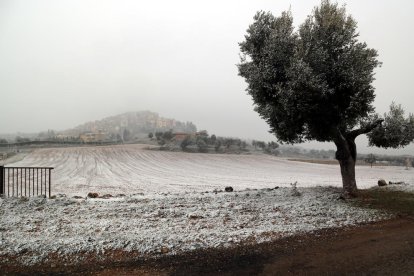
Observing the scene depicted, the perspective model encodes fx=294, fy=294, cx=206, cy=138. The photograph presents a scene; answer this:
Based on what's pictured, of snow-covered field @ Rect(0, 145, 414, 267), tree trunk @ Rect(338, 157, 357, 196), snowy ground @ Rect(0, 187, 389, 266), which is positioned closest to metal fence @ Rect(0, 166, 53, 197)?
snow-covered field @ Rect(0, 145, 414, 267)

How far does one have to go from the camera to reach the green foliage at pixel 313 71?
15.1 m

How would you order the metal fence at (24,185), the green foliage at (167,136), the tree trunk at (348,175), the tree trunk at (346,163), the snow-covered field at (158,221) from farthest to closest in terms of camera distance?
the green foliage at (167,136) < the metal fence at (24,185) < the tree trunk at (348,175) < the tree trunk at (346,163) < the snow-covered field at (158,221)

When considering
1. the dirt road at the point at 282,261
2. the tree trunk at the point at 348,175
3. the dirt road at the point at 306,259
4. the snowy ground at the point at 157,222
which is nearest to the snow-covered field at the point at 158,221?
the snowy ground at the point at 157,222

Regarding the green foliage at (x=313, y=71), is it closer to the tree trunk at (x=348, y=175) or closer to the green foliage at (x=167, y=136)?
the tree trunk at (x=348, y=175)

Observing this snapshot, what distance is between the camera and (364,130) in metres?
18.3

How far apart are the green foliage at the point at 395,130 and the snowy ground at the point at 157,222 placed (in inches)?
198

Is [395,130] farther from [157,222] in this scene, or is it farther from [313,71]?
[157,222]

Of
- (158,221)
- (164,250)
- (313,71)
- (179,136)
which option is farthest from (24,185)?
(179,136)

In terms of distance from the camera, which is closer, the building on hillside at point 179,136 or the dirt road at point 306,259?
the dirt road at point 306,259

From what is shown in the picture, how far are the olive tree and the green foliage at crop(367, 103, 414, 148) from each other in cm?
6

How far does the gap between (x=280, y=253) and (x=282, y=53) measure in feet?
35.3

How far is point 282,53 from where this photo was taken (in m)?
16.0

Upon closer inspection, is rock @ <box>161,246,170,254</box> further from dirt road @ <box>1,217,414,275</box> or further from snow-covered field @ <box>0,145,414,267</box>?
dirt road @ <box>1,217,414,275</box>

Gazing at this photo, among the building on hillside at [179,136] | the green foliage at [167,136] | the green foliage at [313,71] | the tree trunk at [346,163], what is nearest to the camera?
the green foliage at [313,71]
